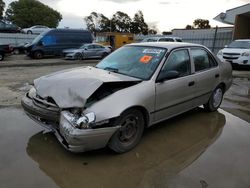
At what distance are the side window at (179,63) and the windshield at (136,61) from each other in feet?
0.56

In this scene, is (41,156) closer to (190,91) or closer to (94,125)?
(94,125)

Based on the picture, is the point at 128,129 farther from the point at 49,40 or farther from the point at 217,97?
the point at 49,40

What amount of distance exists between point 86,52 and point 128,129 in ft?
55.0

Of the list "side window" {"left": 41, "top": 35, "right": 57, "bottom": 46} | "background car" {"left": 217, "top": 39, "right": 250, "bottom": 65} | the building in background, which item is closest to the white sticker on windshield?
"background car" {"left": 217, "top": 39, "right": 250, "bottom": 65}

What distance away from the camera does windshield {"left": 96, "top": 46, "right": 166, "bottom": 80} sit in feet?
14.5

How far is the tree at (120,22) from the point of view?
8164 cm

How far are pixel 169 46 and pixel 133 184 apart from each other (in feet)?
8.71

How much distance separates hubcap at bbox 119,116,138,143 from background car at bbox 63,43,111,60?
16.1 m

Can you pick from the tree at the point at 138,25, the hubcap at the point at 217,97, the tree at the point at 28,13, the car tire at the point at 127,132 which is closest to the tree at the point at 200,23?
the tree at the point at 138,25

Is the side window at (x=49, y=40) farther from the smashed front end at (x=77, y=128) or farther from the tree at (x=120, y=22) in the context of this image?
the tree at (x=120, y=22)

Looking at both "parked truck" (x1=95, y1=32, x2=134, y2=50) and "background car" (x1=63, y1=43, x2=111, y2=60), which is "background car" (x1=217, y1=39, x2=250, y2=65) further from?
"parked truck" (x1=95, y1=32, x2=134, y2=50)

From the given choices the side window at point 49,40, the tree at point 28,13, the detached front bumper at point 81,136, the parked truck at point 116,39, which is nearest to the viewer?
the detached front bumper at point 81,136

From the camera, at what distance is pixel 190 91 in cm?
493

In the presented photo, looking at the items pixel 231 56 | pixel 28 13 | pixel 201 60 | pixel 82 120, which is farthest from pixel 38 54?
pixel 28 13
